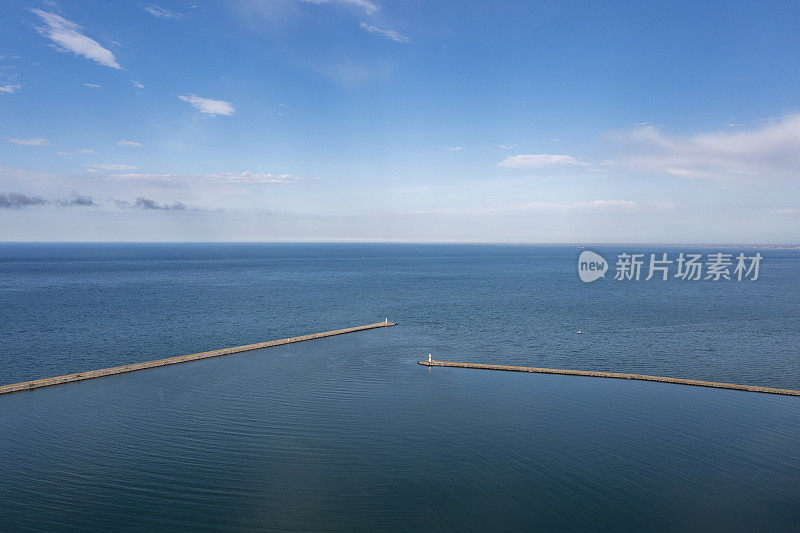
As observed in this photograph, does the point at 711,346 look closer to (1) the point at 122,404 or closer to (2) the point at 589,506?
(2) the point at 589,506

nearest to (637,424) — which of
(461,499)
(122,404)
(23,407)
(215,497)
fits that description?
(461,499)

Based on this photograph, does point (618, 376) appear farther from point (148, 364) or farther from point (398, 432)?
point (148, 364)

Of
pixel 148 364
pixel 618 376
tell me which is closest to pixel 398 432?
pixel 618 376

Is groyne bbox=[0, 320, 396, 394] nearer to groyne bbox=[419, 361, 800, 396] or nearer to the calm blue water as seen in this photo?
the calm blue water

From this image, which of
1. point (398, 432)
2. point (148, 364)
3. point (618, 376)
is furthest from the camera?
point (148, 364)

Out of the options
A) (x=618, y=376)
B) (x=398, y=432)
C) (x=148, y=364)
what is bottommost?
(x=398, y=432)

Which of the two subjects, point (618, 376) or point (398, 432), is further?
point (618, 376)

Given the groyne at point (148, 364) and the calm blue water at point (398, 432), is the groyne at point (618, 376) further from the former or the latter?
the groyne at point (148, 364)

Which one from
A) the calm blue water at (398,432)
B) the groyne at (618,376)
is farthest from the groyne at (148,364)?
the groyne at (618,376)

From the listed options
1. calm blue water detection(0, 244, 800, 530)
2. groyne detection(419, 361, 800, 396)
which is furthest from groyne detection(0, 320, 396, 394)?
Result: groyne detection(419, 361, 800, 396)
